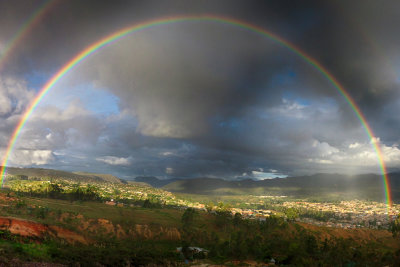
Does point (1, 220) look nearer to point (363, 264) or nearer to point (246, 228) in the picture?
point (363, 264)

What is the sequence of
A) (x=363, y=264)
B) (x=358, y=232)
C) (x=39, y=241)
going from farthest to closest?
(x=358, y=232) → (x=39, y=241) → (x=363, y=264)

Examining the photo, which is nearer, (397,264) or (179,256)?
(397,264)

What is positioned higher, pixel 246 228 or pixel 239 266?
pixel 239 266

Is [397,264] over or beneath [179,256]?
over

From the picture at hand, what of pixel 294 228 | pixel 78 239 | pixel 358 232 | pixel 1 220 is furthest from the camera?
pixel 358 232

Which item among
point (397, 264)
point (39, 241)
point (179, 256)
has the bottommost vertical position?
point (179, 256)

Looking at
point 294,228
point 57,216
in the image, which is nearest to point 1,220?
point 57,216

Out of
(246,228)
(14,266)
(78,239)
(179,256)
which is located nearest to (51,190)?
(78,239)

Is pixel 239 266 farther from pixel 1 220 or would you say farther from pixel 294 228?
pixel 294 228

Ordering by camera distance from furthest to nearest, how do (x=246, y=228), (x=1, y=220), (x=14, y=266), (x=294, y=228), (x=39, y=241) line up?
(x=294, y=228) → (x=246, y=228) → (x=1, y=220) → (x=39, y=241) → (x=14, y=266)
